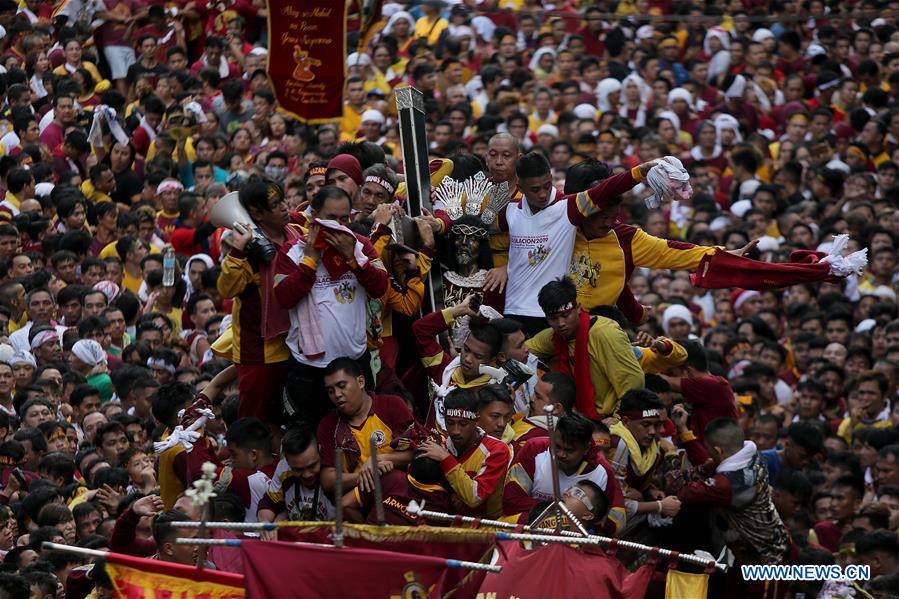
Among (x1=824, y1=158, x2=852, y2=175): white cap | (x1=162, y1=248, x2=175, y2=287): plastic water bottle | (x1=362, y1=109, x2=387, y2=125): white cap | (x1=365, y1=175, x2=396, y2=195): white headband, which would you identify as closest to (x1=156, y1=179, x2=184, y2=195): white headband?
(x1=162, y1=248, x2=175, y2=287): plastic water bottle

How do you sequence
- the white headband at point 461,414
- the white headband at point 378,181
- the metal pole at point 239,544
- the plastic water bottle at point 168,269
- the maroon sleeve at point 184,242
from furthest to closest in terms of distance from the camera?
the maroon sleeve at point 184,242 < the plastic water bottle at point 168,269 < the white headband at point 378,181 < the white headband at point 461,414 < the metal pole at point 239,544

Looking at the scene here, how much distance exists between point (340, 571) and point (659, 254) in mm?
4118

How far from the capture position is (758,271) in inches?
420

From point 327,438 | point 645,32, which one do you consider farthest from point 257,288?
point 645,32

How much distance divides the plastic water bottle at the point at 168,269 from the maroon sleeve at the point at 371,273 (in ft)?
19.2

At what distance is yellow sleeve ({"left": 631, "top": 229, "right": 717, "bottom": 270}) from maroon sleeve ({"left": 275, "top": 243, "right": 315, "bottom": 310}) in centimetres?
245

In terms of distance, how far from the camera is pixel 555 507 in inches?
339

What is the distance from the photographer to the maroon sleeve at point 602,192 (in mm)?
10242

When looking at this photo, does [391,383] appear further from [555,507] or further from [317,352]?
[555,507]

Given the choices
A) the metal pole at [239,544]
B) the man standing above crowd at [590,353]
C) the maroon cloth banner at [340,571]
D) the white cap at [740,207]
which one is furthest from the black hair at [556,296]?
the white cap at [740,207]

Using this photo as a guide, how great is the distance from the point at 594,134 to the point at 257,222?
10.8 meters

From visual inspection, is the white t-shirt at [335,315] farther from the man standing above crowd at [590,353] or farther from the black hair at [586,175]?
the black hair at [586,175]

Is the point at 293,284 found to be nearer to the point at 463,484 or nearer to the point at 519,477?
the point at 463,484

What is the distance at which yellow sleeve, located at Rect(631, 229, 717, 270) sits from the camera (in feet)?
35.9
